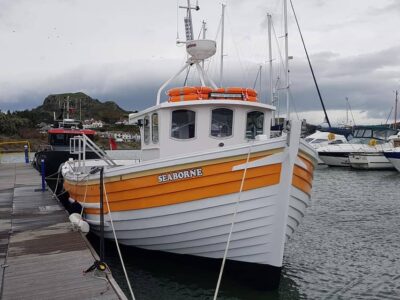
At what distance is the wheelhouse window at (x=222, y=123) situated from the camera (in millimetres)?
8391

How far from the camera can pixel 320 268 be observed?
9414 millimetres

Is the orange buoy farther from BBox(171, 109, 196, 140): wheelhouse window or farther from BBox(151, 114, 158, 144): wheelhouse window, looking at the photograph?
BBox(151, 114, 158, 144): wheelhouse window

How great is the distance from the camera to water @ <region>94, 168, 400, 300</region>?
25.8 ft

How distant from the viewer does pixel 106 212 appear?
8.79 m

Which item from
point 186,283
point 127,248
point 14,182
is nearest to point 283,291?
point 186,283

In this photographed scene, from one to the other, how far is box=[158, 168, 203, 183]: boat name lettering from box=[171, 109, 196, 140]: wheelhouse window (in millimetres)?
1264

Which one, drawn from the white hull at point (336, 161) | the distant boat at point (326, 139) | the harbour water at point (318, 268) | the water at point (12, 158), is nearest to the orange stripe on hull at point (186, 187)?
Result: the harbour water at point (318, 268)

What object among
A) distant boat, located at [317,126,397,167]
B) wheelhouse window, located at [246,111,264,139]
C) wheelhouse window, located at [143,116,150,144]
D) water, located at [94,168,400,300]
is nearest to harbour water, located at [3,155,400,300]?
water, located at [94,168,400,300]

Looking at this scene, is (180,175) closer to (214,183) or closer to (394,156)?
(214,183)

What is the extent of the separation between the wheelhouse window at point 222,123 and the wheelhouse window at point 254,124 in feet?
1.30

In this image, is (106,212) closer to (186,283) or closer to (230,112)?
(186,283)

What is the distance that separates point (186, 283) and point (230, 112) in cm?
Result: 343

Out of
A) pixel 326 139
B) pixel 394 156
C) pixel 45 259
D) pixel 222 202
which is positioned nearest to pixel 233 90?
pixel 222 202

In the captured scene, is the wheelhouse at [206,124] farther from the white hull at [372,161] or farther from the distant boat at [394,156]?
Result: the white hull at [372,161]
